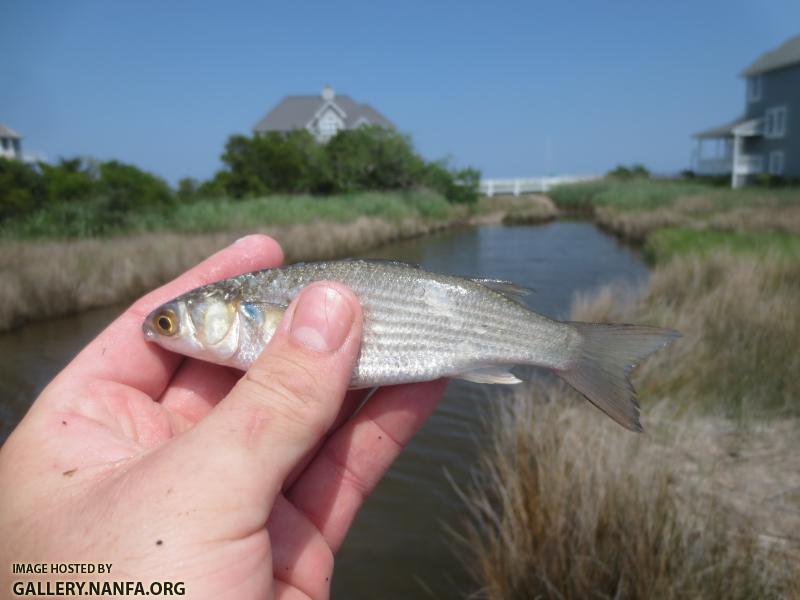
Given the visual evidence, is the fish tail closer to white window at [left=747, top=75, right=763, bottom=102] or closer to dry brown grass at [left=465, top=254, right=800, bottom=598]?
dry brown grass at [left=465, top=254, right=800, bottom=598]

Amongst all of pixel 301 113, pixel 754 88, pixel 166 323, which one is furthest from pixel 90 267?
pixel 301 113

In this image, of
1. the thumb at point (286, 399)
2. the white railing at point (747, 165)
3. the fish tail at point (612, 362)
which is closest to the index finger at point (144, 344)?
the thumb at point (286, 399)

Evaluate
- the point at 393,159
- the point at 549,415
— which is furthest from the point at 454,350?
the point at 393,159

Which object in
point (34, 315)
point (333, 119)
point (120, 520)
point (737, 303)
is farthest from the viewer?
point (333, 119)

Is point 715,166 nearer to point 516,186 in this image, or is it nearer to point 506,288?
point 516,186

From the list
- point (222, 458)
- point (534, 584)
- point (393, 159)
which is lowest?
point (534, 584)

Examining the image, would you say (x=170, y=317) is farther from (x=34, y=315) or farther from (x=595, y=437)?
(x=34, y=315)
